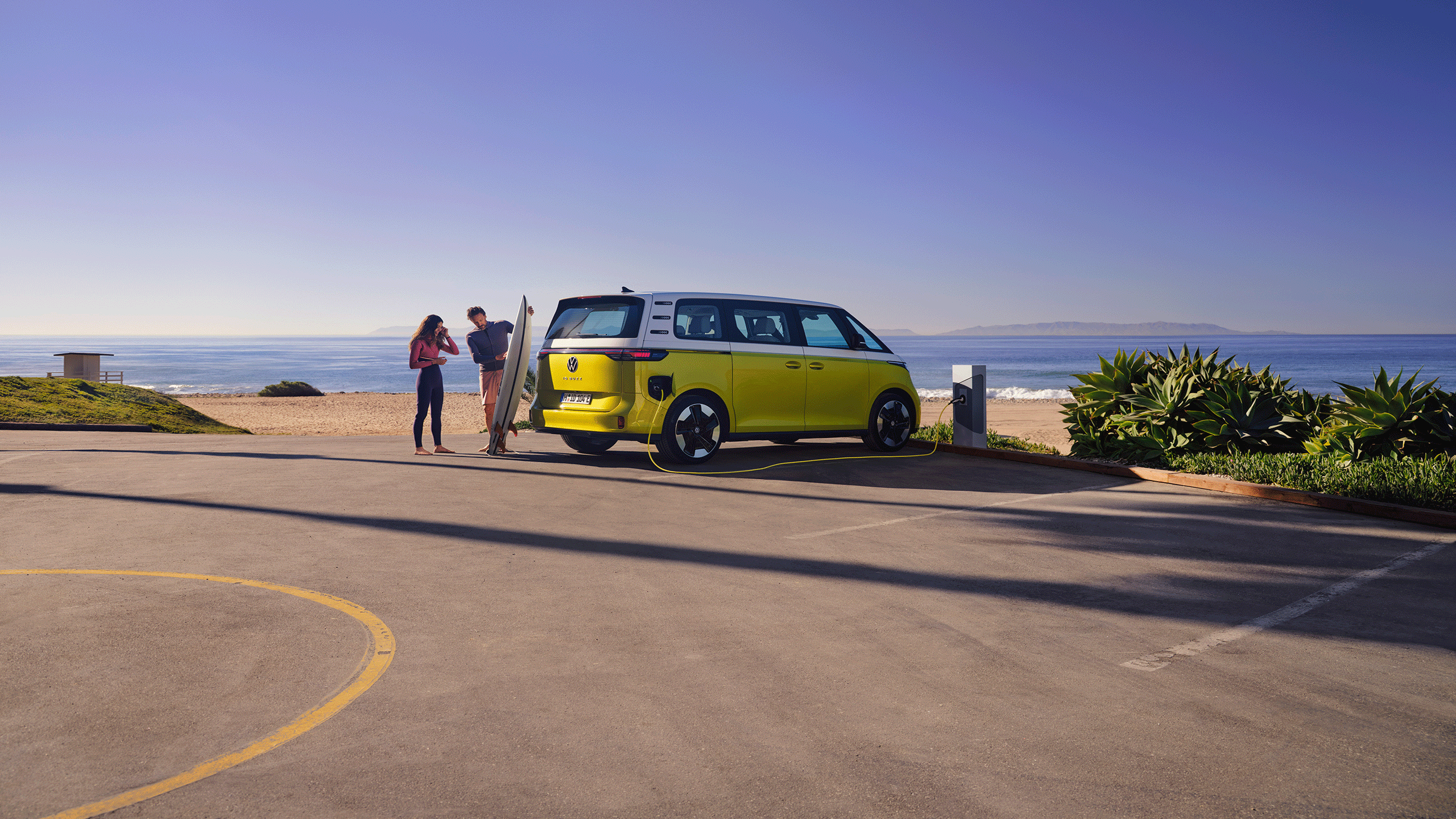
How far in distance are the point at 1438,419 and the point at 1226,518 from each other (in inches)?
114

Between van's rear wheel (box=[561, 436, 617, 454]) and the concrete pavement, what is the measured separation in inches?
158

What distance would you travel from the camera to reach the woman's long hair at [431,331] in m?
12.0

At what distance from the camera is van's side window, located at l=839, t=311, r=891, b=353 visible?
1209cm

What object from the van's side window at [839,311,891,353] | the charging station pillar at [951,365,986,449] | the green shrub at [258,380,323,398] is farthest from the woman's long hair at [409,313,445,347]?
the green shrub at [258,380,323,398]

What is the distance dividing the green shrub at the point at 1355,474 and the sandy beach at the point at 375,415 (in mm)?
8069

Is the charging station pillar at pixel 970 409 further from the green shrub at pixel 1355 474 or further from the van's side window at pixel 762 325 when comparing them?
the green shrub at pixel 1355 474

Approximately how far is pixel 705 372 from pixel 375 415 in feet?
107

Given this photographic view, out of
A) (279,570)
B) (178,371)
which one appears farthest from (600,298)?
(178,371)

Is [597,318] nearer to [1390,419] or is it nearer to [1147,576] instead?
[1147,576]

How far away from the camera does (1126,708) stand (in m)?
3.72

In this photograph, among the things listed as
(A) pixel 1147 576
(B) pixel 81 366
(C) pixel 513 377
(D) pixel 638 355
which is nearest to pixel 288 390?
(B) pixel 81 366

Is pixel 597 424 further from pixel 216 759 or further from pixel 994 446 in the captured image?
pixel 216 759

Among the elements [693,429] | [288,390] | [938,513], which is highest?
[693,429]

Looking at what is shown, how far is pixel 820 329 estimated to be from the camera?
1179cm
